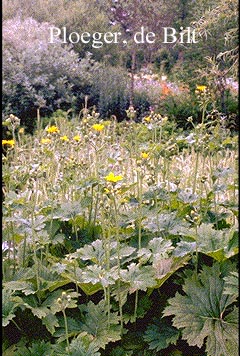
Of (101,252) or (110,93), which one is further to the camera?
(110,93)

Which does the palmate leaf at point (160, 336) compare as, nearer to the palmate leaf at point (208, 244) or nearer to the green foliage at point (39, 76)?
the palmate leaf at point (208, 244)

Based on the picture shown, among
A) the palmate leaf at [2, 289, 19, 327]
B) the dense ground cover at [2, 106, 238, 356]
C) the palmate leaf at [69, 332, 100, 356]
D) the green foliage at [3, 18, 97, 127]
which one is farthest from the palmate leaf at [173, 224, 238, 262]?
the green foliage at [3, 18, 97, 127]

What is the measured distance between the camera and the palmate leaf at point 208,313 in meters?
1.15

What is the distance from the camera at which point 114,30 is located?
8.98ft

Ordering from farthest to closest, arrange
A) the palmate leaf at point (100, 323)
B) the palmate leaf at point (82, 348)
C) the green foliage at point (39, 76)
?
the green foliage at point (39, 76), the palmate leaf at point (100, 323), the palmate leaf at point (82, 348)

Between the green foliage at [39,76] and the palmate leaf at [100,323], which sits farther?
the green foliage at [39,76]

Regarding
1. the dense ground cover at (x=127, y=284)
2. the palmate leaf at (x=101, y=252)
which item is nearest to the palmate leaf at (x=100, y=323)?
the dense ground cover at (x=127, y=284)

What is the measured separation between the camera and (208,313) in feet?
3.90

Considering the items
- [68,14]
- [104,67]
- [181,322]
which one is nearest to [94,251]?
[181,322]

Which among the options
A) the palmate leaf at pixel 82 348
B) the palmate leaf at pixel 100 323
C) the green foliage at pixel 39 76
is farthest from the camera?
the green foliage at pixel 39 76

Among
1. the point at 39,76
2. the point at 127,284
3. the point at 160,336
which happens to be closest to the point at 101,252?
the point at 127,284

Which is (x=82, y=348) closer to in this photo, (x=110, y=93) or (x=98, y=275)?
(x=98, y=275)

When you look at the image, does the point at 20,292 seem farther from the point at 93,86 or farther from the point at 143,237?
the point at 93,86

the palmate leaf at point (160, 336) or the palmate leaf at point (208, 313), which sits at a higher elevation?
the palmate leaf at point (208, 313)
